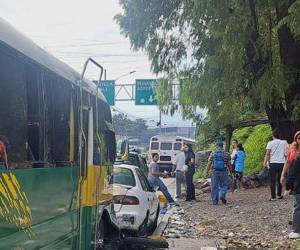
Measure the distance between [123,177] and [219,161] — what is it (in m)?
5.37

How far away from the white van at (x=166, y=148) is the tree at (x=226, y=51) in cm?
2215

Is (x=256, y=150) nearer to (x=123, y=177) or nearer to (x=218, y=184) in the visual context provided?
(x=218, y=184)

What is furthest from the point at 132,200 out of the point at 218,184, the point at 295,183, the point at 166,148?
the point at 166,148

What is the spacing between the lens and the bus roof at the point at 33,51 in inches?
179

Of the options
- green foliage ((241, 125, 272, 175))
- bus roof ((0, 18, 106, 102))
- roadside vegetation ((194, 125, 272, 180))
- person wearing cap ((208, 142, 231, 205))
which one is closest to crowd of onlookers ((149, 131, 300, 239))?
person wearing cap ((208, 142, 231, 205))

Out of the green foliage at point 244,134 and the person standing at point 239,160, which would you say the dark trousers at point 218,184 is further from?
the green foliage at point 244,134

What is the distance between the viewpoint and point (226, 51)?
15.0m

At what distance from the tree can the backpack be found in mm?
1258

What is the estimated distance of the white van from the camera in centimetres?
4062

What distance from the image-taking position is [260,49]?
15.7 meters

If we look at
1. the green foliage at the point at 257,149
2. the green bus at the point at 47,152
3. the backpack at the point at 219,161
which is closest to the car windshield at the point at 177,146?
the green foliage at the point at 257,149

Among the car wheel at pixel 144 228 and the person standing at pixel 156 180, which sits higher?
the person standing at pixel 156 180

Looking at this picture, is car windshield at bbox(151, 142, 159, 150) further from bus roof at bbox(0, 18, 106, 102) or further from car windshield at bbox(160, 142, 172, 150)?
bus roof at bbox(0, 18, 106, 102)

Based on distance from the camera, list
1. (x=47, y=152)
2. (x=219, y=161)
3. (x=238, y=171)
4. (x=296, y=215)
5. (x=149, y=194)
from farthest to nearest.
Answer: (x=238, y=171) → (x=219, y=161) → (x=149, y=194) → (x=296, y=215) → (x=47, y=152)
